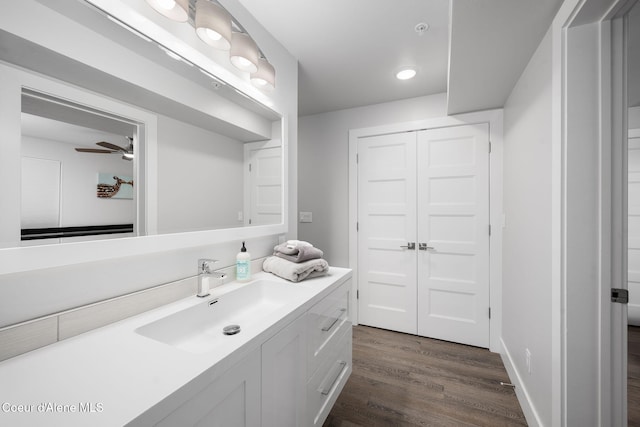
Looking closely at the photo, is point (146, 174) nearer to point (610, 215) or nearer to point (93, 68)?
point (93, 68)

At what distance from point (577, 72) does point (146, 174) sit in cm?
178

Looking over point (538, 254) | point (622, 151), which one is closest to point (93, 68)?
point (622, 151)

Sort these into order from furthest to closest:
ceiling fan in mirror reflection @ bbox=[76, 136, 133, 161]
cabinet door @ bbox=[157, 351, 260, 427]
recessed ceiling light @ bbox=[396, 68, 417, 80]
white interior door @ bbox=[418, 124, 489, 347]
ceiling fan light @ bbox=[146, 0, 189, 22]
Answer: white interior door @ bbox=[418, 124, 489, 347] < recessed ceiling light @ bbox=[396, 68, 417, 80] < ceiling fan light @ bbox=[146, 0, 189, 22] < ceiling fan in mirror reflection @ bbox=[76, 136, 133, 161] < cabinet door @ bbox=[157, 351, 260, 427]

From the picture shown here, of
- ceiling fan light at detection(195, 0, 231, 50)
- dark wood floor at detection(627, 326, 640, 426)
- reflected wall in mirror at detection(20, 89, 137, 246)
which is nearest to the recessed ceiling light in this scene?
ceiling fan light at detection(195, 0, 231, 50)

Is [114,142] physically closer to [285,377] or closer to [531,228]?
[285,377]

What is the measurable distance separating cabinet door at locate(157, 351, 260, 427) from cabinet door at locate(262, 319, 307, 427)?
5 centimetres

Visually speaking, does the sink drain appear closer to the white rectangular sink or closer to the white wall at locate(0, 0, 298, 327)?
the white rectangular sink

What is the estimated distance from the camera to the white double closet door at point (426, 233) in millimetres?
2449

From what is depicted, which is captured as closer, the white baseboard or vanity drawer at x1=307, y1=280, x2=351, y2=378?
vanity drawer at x1=307, y1=280, x2=351, y2=378

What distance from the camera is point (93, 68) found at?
87 cm

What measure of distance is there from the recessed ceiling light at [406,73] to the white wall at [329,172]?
1.79ft

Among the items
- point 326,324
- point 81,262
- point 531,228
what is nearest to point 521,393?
point 531,228

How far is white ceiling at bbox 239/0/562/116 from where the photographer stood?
124 cm

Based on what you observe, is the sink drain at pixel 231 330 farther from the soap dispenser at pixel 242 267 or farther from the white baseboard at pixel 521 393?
the white baseboard at pixel 521 393
